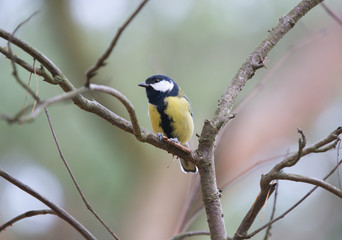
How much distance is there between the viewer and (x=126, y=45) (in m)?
4.37

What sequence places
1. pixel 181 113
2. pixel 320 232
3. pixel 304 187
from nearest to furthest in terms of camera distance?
pixel 181 113 → pixel 304 187 → pixel 320 232

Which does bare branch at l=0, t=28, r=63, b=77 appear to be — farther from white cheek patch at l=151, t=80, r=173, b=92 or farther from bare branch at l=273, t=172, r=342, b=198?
white cheek patch at l=151, t=80, r=173, b=92

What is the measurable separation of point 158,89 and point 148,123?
1.16 meters

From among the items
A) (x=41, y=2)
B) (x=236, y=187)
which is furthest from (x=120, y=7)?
(x=236, y=187)

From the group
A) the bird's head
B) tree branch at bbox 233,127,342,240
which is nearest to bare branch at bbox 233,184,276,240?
tree branch at bbox 233,127,342,240

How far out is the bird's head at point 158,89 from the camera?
2.75 metres

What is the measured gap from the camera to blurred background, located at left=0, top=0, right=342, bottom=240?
12.8 ft

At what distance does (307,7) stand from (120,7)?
8.29 ft

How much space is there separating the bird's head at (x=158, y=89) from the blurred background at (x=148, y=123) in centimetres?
90

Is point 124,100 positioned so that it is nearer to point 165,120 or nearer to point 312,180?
point 312,180

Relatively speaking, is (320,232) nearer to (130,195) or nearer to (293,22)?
(130,195)

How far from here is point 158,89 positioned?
283cm

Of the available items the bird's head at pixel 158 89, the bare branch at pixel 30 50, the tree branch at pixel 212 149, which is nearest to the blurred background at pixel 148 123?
the bird's head at pixel 158 89

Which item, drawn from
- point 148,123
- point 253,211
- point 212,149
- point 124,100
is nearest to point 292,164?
point 253,211
